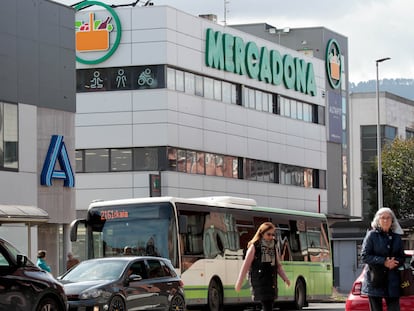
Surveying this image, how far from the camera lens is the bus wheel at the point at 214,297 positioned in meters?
27.8

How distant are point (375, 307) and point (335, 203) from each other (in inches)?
2565

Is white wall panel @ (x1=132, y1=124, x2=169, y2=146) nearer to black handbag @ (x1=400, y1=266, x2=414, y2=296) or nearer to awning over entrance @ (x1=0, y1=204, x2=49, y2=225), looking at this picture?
awning over entrance @ (x1=0, y1=204, x2=49, y2=225)

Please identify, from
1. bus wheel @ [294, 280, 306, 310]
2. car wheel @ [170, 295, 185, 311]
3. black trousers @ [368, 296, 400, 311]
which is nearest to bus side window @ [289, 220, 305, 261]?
bus wheel @ [294, 280, 306, 310]

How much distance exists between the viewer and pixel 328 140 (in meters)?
74.9

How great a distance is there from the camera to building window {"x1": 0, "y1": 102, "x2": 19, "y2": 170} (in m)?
34.4

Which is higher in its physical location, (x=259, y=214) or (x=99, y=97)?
(x=99, y=97)

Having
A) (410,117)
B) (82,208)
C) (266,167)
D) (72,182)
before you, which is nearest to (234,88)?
(266,167)

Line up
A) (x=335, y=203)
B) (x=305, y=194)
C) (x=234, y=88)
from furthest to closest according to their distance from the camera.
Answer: (x=335, y=203), (x=305, y=194), (x=234, y=88)

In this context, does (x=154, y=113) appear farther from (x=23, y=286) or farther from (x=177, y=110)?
(x=23, y=286)

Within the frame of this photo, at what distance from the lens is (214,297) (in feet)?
92.1

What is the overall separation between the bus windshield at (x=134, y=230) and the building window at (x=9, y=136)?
805 centimetres

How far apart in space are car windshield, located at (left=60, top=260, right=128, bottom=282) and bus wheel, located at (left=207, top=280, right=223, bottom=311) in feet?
17.9

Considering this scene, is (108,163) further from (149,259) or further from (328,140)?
(149,259)

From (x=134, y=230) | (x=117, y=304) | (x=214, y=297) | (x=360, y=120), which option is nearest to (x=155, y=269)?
A: (x=117, y=304)
